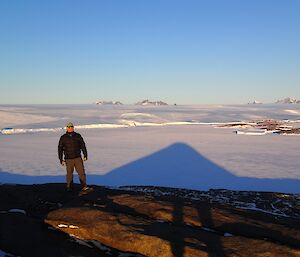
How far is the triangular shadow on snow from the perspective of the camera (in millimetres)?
12609

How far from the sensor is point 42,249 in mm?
5379

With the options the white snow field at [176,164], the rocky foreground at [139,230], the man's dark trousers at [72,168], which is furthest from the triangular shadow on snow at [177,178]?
the rocky foreground at [139,230]

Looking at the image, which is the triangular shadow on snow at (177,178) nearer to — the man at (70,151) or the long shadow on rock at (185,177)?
the long shadow on rock at (185,177)

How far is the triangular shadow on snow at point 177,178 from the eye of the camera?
41.4 ft

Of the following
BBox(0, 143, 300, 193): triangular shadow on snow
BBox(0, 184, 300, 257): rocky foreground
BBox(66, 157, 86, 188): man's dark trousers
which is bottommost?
BBox(0, 143, 300, 193): triangular shadow on snow

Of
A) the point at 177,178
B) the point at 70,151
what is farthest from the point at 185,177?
the point at 70,151

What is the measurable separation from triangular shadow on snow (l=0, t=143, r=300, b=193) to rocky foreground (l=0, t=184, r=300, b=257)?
15.3 ft

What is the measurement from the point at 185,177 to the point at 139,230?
28.3ft

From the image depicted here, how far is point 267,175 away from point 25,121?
3612 cm

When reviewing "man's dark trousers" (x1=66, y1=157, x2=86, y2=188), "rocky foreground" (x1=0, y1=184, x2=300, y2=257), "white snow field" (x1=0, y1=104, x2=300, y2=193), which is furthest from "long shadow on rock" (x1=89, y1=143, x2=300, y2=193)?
"rocky foreground" (x1=0, y1=184, x2=300, y2=257)

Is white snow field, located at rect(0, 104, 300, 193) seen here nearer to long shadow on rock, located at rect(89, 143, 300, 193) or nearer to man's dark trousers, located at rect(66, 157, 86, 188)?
long shadow on rock, located at rect(89, 143, 300, 193)

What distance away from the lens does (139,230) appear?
561 cm

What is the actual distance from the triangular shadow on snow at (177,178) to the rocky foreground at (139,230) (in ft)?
15.3

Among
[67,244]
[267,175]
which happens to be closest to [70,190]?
[67,244]
